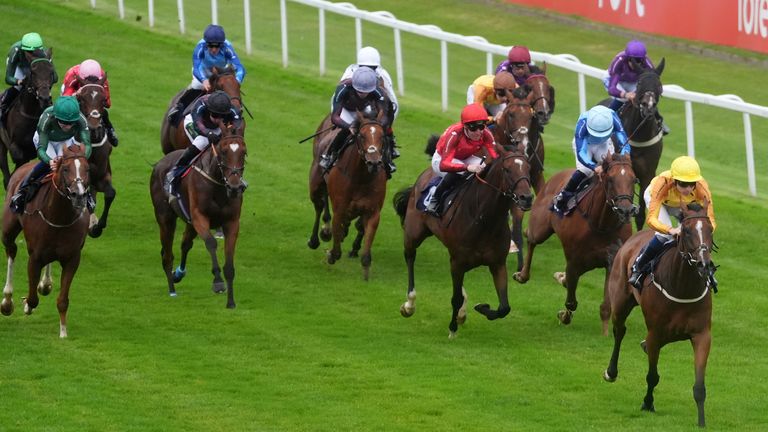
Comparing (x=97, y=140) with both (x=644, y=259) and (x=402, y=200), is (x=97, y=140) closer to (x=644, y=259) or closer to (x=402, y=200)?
(x=402, y=200)

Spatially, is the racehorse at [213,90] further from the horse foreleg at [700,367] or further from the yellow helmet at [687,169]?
the horse foreleg at [700,367]

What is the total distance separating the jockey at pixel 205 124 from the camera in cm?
1559

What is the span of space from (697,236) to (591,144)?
382 centimetres

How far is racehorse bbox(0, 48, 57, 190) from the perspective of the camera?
17516mm

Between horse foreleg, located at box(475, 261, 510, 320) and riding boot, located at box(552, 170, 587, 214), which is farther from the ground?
riding boot, located at box(552, 170, 587, 214)

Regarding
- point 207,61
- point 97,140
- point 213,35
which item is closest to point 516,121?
point 213,35

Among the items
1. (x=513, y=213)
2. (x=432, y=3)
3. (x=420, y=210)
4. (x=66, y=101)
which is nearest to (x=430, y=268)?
(x=513, y=213)

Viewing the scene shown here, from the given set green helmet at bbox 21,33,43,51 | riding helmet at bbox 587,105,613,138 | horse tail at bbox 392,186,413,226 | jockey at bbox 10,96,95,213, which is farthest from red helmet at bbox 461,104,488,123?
green helmet at bbox 21,33,43,51

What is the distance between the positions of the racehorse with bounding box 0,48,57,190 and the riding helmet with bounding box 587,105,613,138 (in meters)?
5.97

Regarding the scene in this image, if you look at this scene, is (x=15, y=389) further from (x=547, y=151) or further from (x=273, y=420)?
(x=547, y=151)

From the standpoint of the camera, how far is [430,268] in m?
17.7

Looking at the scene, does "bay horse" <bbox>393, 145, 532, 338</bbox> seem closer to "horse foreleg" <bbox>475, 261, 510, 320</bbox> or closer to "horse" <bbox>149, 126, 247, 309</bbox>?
"horse foreleg" <bbox>475, 261, 510, 320</bbox>

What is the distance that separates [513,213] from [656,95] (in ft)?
6.20

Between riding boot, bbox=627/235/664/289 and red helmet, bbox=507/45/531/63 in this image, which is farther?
red helmet, bbox=507/45/531/63
